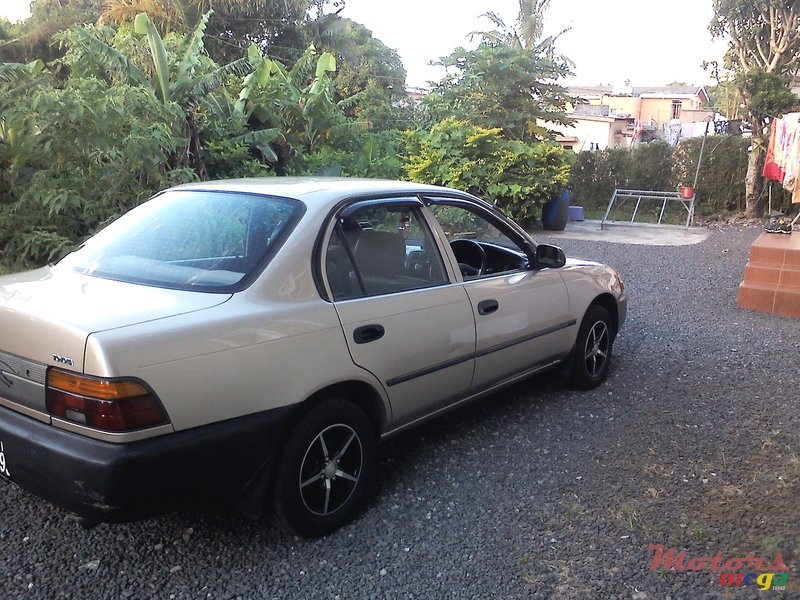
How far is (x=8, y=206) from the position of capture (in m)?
7.34

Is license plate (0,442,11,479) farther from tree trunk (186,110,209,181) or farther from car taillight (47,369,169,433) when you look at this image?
tree trunk (186,110,209,181)

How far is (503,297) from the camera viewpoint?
4105 millimetres

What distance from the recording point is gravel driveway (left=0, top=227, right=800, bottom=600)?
2848 millimetres

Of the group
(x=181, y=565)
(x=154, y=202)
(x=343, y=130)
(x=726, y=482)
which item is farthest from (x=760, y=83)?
(x=181, y=565)

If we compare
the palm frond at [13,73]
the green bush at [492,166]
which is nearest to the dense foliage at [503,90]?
the green bush at [492,166]

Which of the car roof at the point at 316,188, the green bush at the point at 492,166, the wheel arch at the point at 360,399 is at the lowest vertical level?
the wheel arch at the point at 360,399

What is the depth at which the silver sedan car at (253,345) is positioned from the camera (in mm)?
2500

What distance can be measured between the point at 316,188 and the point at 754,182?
1487cm

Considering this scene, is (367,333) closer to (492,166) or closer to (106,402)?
(106,402)

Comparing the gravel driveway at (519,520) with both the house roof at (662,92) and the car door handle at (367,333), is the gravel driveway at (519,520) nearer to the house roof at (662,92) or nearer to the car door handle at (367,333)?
the car door handle at (367,333)

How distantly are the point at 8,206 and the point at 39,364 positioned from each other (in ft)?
18.6

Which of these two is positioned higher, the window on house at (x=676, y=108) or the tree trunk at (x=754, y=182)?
the window on house at (x=676, y=108)

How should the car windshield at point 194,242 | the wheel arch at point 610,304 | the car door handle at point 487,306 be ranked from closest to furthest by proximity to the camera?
the car windshield at point 194,242, the car door handle at point 487,306, the wheel arch at point 610,304

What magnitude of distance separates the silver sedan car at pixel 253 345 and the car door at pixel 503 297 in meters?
0.02
